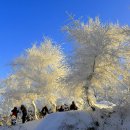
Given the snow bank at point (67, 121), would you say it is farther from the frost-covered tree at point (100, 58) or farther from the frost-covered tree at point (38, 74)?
the frost-covered tree at point (38, 74)

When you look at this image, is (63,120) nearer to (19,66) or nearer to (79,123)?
(79,123)

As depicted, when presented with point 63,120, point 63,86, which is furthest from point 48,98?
point 63,120

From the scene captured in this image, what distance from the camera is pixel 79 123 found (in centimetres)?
3200

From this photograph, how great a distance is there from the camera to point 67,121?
3219 centimetres

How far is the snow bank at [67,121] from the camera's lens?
1240 inches

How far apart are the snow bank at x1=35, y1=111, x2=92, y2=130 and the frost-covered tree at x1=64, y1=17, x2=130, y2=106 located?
4925 mm

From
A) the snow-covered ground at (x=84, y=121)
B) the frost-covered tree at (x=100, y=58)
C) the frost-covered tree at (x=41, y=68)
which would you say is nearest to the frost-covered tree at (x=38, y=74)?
the frost-covered tree at (x=41, y=68)

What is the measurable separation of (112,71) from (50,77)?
1340 centimetres

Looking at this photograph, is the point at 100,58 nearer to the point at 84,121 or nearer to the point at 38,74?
the point at 84,121

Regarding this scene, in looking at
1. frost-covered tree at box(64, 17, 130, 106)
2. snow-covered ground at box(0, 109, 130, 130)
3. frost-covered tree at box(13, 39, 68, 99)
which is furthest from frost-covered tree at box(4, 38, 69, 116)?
snow-covered ground at box(0, 109, 130, 130)

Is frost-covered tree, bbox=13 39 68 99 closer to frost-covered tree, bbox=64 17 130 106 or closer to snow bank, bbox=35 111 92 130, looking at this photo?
frost-covered tree, bbox=64 17 130 106

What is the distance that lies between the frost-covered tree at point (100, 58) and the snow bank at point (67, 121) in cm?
493

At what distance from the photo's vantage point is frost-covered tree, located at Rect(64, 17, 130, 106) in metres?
36.9

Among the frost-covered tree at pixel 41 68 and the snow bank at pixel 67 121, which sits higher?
the frost-covered tree at pixel 41 68
